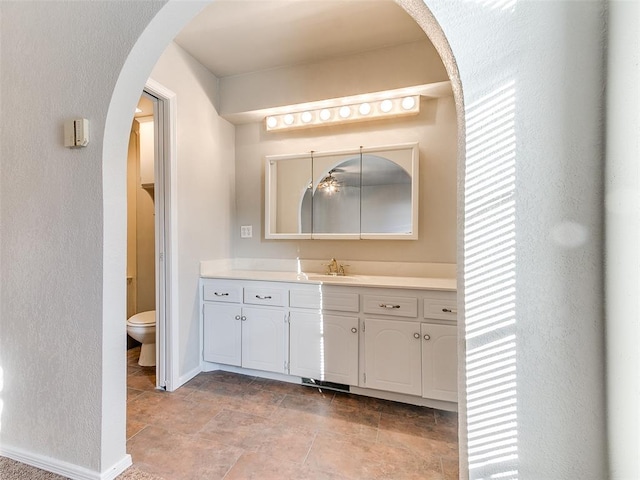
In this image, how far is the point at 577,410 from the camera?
781 millimetres

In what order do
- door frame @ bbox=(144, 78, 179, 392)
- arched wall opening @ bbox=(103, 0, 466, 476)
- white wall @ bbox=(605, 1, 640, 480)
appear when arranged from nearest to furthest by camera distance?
white wall @ bbox=(605, 1, 640, 480) < arched wall opening @ bbox=(103, 0, 466, 476) < door frame @ bbox=(144, 78, 179, 392)

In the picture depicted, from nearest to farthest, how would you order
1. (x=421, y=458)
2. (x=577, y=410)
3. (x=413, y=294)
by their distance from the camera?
(x=577, y=410) < (x=421, y=458) < (x=413, y=294)

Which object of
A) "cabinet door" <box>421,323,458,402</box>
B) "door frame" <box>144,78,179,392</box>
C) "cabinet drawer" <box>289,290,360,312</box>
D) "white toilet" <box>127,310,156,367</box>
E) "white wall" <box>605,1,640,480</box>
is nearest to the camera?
"white wall" <box>605,1,640,480</box>

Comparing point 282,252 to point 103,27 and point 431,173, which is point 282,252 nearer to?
point 431,173

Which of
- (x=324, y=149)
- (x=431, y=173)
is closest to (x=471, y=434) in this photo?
(x=431, y=173)

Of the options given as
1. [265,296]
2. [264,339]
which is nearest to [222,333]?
[264,339]

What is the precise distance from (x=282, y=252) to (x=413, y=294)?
1.26m

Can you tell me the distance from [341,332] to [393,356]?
371mm

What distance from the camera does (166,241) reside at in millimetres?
2145

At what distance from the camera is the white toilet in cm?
240

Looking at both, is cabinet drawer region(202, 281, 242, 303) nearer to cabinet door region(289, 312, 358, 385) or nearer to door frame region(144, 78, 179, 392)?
door frame region(144, 78, 179, 392)

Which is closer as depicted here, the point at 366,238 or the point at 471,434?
the point at 471,434

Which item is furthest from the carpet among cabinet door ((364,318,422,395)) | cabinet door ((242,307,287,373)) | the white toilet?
cabinet door ((364,318,422,395))

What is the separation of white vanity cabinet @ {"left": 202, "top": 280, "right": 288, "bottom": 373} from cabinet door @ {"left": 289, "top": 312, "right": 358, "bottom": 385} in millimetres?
98
